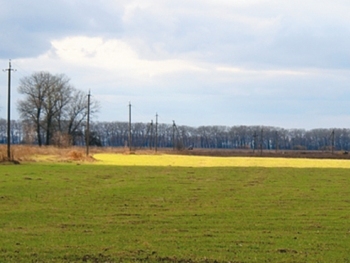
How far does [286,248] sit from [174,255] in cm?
237

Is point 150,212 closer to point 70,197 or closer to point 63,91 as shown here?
point 70,197

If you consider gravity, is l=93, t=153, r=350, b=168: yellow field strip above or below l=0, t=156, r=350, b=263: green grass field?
above

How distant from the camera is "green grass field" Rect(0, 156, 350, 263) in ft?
34.9

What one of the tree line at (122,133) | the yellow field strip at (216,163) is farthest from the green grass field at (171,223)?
the tree line at (122,133)

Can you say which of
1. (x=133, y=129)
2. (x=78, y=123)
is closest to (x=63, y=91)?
(x=78, y=123)

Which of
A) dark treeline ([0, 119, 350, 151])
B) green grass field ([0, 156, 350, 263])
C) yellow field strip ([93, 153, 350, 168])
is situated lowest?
green grass field ([0, 156, 350, 263])

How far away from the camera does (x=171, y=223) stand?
14547mm

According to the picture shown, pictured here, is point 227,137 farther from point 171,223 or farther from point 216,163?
point 171,223

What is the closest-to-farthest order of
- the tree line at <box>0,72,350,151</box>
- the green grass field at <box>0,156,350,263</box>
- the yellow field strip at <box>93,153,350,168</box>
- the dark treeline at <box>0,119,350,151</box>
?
the green grass field at <box>0,156,350,263</box> < the yellow field strip at <box>93,153,350,168</box> < the tree line at <box>0,72,350,151</box> < the dark treeline at <box>0,119,350,151</box>

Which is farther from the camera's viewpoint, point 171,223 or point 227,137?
point 227,137

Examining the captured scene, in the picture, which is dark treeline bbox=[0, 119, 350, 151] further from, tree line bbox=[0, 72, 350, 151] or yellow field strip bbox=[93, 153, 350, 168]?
yellow field strip bbox=[93, 153, 350, 168]

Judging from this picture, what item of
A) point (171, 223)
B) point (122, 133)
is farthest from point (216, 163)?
point (122, 133)

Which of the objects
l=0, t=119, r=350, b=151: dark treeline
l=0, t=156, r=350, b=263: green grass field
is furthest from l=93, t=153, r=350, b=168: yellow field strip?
l=0, t=119, r=350, b=151: dark treeline

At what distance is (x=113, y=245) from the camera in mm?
11422
